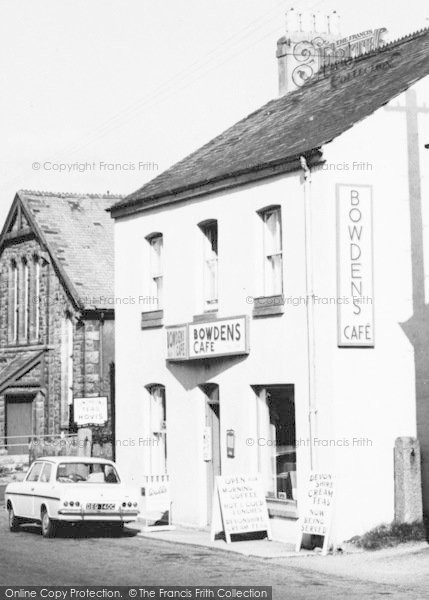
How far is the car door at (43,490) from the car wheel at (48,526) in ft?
0.65

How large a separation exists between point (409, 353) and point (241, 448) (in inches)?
151

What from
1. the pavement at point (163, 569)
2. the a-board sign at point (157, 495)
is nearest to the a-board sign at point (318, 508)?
the pavement at point (163, 569)

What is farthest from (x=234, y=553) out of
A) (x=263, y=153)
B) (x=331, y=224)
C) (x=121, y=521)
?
(x=263, y=153)

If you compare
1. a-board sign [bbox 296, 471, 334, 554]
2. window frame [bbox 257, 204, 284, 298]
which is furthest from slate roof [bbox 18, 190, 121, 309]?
a-board sign [bbox 296, 471, 334, 554]

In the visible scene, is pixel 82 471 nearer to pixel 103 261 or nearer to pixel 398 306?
pixel 398 306

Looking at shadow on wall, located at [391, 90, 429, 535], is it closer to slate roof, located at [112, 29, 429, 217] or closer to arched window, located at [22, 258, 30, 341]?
slate roof, located at [112, 29, 429, 217]

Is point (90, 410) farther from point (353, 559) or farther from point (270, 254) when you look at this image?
point (353, 559)

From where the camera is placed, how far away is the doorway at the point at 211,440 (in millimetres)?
23656

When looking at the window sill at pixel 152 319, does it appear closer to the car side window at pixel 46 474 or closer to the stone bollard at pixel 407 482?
the car side window at pixel 46 474

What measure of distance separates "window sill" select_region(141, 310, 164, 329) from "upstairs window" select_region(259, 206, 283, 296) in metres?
3.90

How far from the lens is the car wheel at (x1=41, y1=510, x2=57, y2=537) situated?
2145cm

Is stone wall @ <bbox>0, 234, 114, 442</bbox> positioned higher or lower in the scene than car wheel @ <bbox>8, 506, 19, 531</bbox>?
higher

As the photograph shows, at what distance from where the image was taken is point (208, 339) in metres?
23.2

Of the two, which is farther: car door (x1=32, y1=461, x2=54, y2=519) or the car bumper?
car door (x1=32, y1=461, x2=54, y2=519)
